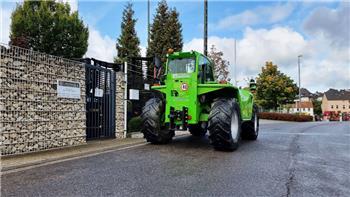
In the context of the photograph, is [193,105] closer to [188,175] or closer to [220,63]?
[188,175]

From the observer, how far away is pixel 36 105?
23.7ft

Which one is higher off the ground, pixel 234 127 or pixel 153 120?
pixel 153 120

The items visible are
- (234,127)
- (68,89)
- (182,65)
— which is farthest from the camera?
(68,89)

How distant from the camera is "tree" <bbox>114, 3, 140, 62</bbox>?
29.4 m

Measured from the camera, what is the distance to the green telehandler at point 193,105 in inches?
287

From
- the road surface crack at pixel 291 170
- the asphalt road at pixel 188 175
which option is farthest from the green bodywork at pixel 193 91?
the road surface crack at pixel 291 170

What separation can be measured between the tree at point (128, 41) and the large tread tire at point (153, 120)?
21136 mm

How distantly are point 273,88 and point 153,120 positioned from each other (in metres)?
29.3

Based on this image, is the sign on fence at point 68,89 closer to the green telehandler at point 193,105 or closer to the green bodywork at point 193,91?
the green telehandler at point 193,105

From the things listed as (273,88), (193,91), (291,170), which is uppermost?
(273,88)

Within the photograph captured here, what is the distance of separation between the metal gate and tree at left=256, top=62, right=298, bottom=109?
2812cm

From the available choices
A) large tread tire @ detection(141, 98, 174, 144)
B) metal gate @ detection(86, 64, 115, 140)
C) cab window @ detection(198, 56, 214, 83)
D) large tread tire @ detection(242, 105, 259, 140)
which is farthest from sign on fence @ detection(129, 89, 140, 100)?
large tread tire @ detection(242, 105, 259, 140)

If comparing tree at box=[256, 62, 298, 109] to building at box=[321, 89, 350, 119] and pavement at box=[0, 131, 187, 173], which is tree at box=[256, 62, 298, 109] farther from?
building at box=[321, 89, 350, 119]

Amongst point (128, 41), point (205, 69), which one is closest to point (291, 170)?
point (205, 69)
